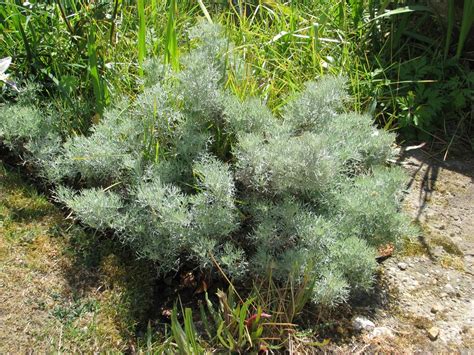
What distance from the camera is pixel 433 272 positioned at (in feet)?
9.21

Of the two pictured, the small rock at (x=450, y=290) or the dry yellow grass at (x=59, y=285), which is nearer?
the dry yellow grass at (x=59, y=285)

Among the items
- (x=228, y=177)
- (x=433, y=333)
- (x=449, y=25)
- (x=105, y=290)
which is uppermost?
(x=449, y=25)

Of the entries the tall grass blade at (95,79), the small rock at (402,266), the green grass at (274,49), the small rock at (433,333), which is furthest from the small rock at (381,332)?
the tall grass blade at (95,79)

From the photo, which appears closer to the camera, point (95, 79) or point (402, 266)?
point (402, 266)

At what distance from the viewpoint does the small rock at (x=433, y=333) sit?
8.17 feet

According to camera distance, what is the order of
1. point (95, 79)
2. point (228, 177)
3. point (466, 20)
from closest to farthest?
1. point (228, 177)
2. point (95, 79)
3. point (466, 20)

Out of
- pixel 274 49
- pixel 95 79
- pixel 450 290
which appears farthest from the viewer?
pixel 274 49

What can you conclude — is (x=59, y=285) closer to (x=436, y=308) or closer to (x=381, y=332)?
(x=381, y=332)

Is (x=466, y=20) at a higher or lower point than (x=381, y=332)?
higher

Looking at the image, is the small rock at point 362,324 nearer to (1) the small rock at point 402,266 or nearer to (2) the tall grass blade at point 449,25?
(1) the small rock at point 402,266

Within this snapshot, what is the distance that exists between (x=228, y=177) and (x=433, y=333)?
1.11m

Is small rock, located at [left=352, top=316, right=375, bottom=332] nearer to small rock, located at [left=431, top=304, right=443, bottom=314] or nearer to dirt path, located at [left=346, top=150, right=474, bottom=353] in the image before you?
dirt path, located at [left=346, top=150, right=474, bottom=353]

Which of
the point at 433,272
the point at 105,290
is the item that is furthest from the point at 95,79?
the point at 433,272

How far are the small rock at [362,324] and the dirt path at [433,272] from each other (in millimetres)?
16
